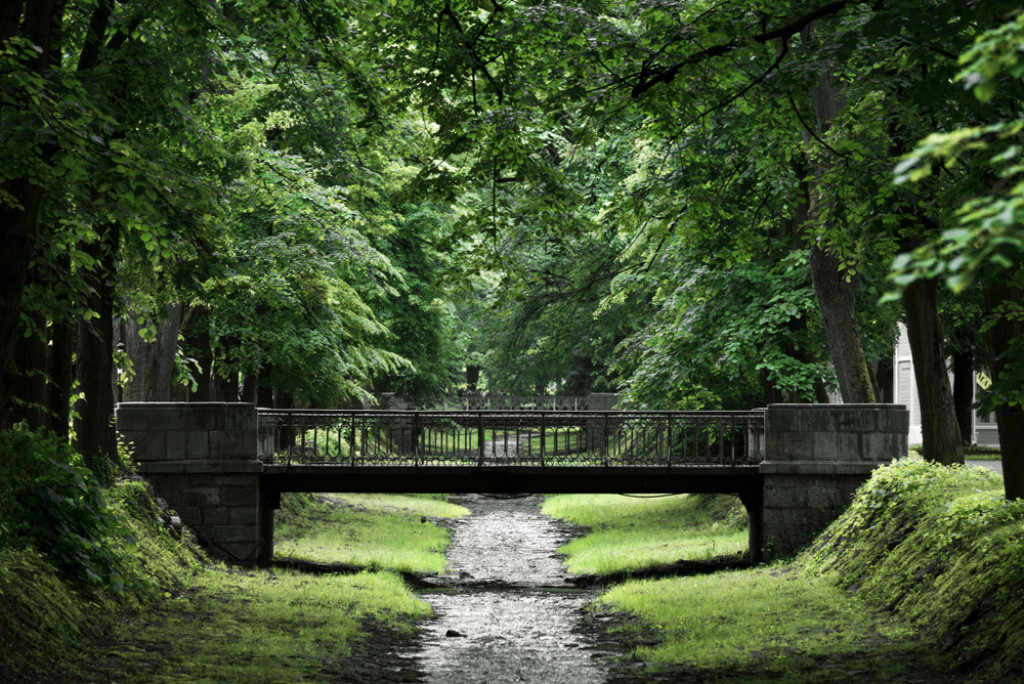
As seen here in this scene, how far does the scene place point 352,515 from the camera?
27953 mm

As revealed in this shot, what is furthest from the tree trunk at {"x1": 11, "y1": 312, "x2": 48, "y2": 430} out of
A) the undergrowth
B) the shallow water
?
the shallow water

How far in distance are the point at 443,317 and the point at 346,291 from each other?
1225 centimetres

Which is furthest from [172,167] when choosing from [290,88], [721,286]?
[721,286]

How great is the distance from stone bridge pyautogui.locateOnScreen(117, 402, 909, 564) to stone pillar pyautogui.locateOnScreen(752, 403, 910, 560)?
Answer: 0.02 m

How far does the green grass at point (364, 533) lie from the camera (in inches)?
816

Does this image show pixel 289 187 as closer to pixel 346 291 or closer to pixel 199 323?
pixel 346 291

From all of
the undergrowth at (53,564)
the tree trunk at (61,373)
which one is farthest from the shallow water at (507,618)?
the tree trunk at (61,373)

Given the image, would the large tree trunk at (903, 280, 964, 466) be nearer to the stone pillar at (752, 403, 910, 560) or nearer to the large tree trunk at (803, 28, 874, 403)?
the large tree trunk at (803, 28, 874, 403)

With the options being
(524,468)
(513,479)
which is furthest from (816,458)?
(513,479)

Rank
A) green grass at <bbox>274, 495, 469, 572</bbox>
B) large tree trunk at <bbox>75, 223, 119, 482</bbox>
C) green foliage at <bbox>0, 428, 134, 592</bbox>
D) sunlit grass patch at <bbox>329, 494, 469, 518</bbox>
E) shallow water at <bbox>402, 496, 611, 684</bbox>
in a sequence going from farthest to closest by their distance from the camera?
sunlit grass patch at <bbox>329, 494, 469, 518</bbox>
green grass at <bbox>274, 495, 469, 572</bbox>
large tree trunk at <bbox>75, 223, 119, 482</bbox>
shallow water at <bbox>402, 496, 611, 684</bbox>
green foliage at <bbox>0, 428, 134, 592</bbox>

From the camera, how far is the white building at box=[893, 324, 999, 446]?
3897cm

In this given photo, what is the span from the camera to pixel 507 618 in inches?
622

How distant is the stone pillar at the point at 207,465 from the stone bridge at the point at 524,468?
17mm

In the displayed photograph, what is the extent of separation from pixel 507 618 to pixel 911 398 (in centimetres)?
2905
